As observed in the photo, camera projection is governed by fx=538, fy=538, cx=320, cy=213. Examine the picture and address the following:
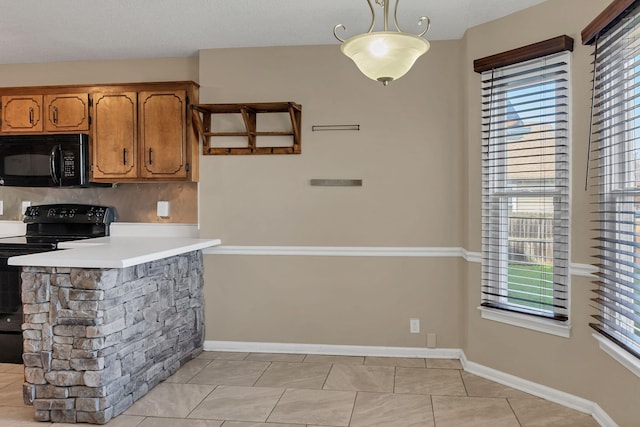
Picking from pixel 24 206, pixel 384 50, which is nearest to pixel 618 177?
pixel 384 50

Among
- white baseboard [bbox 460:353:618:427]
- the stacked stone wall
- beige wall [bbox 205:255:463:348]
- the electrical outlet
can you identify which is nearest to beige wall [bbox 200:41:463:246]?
beige wall [bbox 205:255:463:348]

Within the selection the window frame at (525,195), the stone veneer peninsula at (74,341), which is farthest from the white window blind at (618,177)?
the stone veneer peninsula at (74,341)

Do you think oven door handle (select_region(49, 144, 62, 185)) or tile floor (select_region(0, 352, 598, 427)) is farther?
oven door handle (select_region(49, 144, 62, 185))

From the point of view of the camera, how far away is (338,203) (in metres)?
4.23

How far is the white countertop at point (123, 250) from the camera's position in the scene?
2895 millimetres

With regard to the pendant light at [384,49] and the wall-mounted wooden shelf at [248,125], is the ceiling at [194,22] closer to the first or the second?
the wall-mounted wooden shelf at [248,125]

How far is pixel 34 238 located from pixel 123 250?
1570mm

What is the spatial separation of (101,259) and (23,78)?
9.30 feet

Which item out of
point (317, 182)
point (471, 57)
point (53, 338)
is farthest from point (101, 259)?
point (471, 57)

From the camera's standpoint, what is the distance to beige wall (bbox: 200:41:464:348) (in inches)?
162

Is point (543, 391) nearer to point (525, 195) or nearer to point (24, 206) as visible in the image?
point (525, 195)

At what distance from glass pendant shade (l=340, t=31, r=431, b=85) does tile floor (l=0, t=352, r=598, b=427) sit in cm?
192

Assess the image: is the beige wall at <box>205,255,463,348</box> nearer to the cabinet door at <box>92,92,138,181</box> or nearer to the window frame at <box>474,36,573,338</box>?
the window frame at <box>474,36,573,338</box>

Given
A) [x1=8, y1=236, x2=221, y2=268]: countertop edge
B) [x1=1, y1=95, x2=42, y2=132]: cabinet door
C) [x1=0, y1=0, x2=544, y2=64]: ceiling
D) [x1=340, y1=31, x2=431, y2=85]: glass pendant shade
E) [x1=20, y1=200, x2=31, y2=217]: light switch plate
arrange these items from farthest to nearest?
[x1=20, y1=200, x2=31, y2=217]: light switch plate → [x1=1, y1=95, x2=42, y2=132]: cabinet door → [x1=0, y1=0, x2=544, y2=64]: ceiling → [x1=8, y1=236, x2=221, y2=268]: countertop edge → [x1=340, y1=31, x2=431, y2=85]: glass pendant shade
